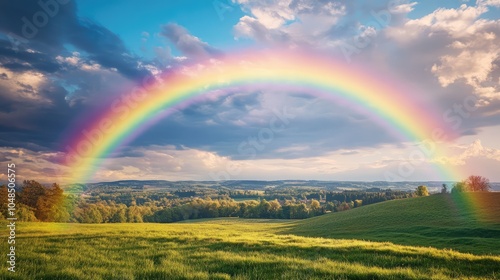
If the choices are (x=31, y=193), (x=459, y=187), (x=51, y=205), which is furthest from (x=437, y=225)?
(x=31, y=193)

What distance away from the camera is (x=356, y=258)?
49.1ft

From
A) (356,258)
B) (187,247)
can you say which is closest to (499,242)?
(356,258)

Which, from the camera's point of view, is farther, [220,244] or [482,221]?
[482,221]

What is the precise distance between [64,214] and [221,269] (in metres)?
105

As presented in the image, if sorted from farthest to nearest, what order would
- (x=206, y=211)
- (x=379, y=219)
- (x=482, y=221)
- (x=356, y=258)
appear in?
(x=206, y=211) < (x=379, y=219) < (x=482, y=221) < (x=356, y=258)

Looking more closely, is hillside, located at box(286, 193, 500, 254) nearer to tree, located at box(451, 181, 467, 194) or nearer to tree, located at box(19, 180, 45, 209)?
tree, located at box(451, 181, 467, 194)

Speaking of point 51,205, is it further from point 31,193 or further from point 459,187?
point 459,187

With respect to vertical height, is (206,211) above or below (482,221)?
below

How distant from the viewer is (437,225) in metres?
53.8

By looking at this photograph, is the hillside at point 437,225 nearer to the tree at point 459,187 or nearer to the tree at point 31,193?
the tree at point 459,187

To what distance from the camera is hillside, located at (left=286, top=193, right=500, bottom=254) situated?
1524 inches

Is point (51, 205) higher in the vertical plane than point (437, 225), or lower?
lower

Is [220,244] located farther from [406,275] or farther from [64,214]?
[64,214]

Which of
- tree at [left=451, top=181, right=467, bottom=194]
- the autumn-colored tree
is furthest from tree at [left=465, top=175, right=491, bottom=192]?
the autumn-colored tree
